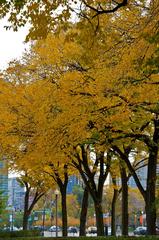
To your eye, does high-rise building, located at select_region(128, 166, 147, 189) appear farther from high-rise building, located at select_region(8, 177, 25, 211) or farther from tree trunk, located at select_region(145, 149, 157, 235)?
high-rise building, located at select_region(8, 177, 25, 211)

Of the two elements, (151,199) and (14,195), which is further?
(14,195)

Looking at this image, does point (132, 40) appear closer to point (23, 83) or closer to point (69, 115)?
point (69, 115)

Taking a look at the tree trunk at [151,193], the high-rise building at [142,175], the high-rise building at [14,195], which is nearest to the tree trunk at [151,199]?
the tree trunk at [151,193]

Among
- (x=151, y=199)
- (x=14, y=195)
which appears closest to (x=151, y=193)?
(x=151, y=199)

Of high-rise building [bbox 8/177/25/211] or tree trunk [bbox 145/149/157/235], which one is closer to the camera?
tree trunk [bbox 145/149/157/235]

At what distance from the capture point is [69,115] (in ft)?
44.4

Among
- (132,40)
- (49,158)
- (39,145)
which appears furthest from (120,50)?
(49,158)

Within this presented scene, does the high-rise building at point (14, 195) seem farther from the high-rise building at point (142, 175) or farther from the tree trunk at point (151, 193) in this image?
the tree trunk at point (151, 193)

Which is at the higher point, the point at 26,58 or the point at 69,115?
the point at 26,58

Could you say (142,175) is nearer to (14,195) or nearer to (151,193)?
(151,193)

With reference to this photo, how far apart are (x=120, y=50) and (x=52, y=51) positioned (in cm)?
383

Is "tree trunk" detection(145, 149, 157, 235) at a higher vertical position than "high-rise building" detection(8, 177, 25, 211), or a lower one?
lower

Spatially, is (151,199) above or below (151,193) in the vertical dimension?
below

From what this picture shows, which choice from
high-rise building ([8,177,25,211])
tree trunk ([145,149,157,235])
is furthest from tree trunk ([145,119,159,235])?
high-rise building ([8,177,25,211])
